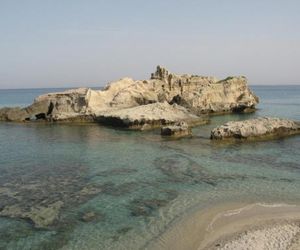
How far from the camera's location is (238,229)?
16.1m

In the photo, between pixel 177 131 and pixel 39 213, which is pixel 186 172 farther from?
pixel 177 131

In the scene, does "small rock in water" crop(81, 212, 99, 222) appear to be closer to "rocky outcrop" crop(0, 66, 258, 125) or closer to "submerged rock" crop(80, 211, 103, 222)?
"submerged rock" crop(80, 211, 103, 222)

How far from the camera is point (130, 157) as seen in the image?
101 feet

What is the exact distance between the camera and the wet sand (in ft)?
47.7

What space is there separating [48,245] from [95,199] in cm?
545

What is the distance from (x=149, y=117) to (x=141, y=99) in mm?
10641

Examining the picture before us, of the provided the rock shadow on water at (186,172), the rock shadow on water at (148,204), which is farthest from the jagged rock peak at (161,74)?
the rock shadow on water at (148,204)

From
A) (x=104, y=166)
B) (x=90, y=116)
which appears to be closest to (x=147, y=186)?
(x=104, y=166)

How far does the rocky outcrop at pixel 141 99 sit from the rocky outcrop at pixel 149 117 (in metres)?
0.17

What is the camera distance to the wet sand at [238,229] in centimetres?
1453

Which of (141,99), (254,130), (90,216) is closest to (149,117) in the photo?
(141,99)

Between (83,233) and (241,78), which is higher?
(241,78)

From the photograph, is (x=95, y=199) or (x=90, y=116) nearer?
(x=95, y=199)

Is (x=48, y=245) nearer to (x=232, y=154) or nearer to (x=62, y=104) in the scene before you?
(x=232, y=154)
